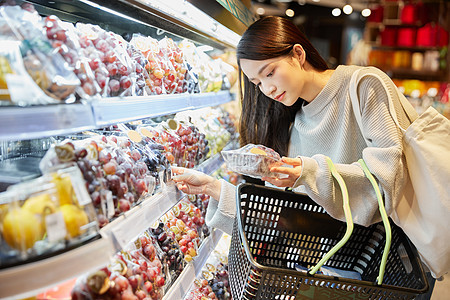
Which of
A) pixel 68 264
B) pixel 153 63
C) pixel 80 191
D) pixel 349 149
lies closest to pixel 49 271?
pixel 68 264

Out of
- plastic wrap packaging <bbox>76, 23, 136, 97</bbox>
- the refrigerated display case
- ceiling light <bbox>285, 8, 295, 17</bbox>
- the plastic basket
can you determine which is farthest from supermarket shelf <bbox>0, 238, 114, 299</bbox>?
ceiling light <bbox>285, 8, 295, 17</bbox>

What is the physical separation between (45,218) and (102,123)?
0.94 ft

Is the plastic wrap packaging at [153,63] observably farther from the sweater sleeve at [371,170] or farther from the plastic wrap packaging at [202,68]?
the sweater sleeve at [371,170]

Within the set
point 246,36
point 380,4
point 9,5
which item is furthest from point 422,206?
point 380,4

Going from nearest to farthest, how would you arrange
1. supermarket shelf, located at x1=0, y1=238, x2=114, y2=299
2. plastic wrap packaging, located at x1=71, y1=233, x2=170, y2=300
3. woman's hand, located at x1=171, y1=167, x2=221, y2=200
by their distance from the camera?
supermarket shelf, located at x1=0, y1=238, x2=114, y2=299
plastic wrap packaging, located at x1=71, y1=233, x2=170, y2=300
woman's hand, located at x1=171, y1=167, x2=221, y2=200

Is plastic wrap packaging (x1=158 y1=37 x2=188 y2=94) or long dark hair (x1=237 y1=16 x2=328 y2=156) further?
plastic wrap packaging (x1=158 y1=37 x2=188 y2=94)

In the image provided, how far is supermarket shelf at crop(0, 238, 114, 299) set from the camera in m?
0.75

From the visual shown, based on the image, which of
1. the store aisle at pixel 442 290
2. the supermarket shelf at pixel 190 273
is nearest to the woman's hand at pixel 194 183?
the supermarket shelf at pixel 190 273

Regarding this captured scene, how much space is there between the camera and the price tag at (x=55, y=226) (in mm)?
838

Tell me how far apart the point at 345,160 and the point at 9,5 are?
1.31m

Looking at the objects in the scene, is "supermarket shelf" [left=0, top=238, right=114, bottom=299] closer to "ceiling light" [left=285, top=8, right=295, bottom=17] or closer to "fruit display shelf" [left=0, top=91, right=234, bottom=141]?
"fruit display shelf" [left=0, top=91, right=234, bottom=141]

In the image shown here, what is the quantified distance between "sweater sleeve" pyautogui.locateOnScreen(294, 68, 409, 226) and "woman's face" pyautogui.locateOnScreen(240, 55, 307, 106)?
0.94 ft

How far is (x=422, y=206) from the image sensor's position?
1.44 m

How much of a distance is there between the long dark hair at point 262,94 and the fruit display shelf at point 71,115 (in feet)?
1.48
